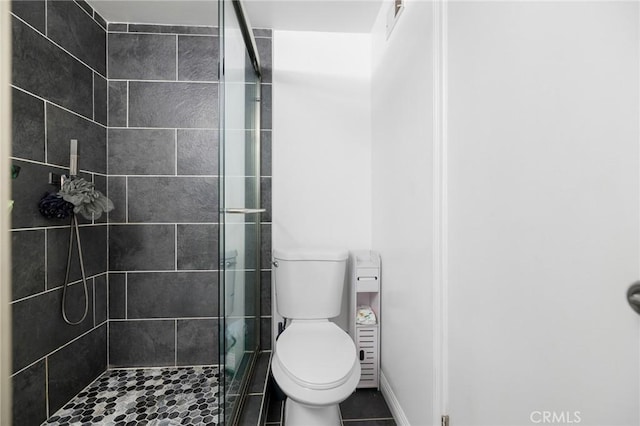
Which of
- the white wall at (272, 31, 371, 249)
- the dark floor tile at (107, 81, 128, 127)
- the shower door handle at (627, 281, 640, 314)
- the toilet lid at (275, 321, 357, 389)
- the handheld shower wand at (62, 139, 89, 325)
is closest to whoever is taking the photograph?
the shower door handle at (627, 281, 640, 314)

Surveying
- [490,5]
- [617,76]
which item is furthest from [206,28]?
[617,76]

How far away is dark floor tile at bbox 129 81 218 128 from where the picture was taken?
214 centimetres

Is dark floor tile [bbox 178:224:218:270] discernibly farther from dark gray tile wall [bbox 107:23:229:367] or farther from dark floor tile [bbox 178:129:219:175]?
dark floor tile [bbox 178:129:219:175]

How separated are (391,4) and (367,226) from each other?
1301mm

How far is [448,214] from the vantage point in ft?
3.90

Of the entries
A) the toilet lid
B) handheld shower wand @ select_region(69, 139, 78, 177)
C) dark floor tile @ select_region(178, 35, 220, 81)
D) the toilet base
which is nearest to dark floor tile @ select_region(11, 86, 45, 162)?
handheld shower wand @ select_region(69, 139, 78, 177)

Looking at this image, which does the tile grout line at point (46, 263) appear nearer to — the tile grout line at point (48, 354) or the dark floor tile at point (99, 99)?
the tile grout line at point (48, 354)

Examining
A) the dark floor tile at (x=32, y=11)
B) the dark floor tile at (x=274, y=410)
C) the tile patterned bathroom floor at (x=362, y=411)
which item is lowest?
the dark floor tile at (x=274, y=410)

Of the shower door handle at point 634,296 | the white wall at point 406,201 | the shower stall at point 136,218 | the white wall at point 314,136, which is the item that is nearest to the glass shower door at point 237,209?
the shower stall at point 136,218

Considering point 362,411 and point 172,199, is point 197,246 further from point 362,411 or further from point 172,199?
point 362,411

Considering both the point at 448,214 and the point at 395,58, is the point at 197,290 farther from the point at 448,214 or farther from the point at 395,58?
the point at 395,58

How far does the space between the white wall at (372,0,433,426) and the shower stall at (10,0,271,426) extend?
28.9 inches

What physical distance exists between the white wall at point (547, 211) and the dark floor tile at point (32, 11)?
1.78 meters

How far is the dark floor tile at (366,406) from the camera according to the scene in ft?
5.81
